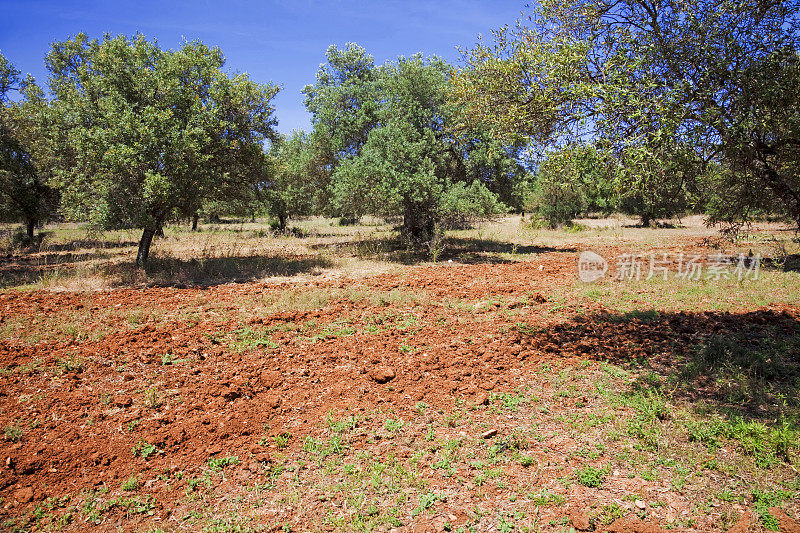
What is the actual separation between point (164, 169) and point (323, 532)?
12.3 m

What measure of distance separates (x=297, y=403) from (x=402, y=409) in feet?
4.70

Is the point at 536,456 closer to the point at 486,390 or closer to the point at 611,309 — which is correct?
the point at 486,390

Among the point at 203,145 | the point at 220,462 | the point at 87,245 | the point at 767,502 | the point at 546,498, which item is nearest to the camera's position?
the point at 767,502

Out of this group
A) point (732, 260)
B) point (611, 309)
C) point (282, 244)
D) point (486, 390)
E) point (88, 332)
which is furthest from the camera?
point (282, 244)

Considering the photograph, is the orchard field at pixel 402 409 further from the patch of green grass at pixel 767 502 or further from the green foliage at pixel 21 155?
the green foliage at pixel 21 155

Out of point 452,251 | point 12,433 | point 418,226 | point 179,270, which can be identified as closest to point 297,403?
point 12,433

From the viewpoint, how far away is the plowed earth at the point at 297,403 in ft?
12.0

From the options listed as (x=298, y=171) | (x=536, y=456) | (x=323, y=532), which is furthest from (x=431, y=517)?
(x=298, y=171)

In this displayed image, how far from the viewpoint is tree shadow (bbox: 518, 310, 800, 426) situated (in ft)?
17.1

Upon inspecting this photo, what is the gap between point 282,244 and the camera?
22.5m

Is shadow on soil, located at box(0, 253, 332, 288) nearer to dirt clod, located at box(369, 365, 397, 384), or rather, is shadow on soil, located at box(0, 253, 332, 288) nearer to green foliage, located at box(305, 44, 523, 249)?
green foliage, located at box(305, 44, 523, 249)

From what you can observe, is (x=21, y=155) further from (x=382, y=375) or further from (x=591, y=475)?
(x=591, y=475)

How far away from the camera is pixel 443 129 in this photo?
628 inches

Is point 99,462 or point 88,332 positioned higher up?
point 88,332
